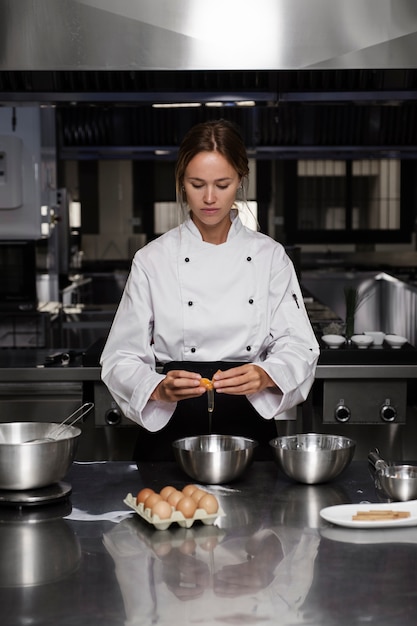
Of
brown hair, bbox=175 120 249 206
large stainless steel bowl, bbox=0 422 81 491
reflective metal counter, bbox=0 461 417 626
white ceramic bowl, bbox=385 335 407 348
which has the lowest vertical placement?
reflective metal counter, bbox=0 461 417 626

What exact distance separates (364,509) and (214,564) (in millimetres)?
401

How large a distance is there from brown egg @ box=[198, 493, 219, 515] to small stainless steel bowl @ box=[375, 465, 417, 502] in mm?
392

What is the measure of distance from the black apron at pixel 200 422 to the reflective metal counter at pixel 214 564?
0.49 metres

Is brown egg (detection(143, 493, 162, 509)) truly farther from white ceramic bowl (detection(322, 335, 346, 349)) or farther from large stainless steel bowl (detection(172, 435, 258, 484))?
white ceramic bowl (detection(322, 335, 346, 349))

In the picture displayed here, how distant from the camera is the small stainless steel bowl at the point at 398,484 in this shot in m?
1.94

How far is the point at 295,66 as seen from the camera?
3.04m

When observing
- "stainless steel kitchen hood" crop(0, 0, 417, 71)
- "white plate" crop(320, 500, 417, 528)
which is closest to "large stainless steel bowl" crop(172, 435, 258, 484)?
"white plate" crop(320, 500, 417, 528)

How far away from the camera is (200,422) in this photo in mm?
2594


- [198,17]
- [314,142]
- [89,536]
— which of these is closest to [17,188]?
[198,17]

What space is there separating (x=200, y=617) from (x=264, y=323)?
4.27ft

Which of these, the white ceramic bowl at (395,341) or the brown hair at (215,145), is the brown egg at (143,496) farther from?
the white ceramic bowl at (395,341)

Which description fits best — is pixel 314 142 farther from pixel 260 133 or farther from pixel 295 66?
pixel 295 66

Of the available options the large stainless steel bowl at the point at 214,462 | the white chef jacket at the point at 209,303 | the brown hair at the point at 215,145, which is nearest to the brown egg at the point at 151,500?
the large stainless steel bowl at the point at 214,462

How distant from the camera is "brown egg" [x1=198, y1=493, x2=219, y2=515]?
180 centimetres
